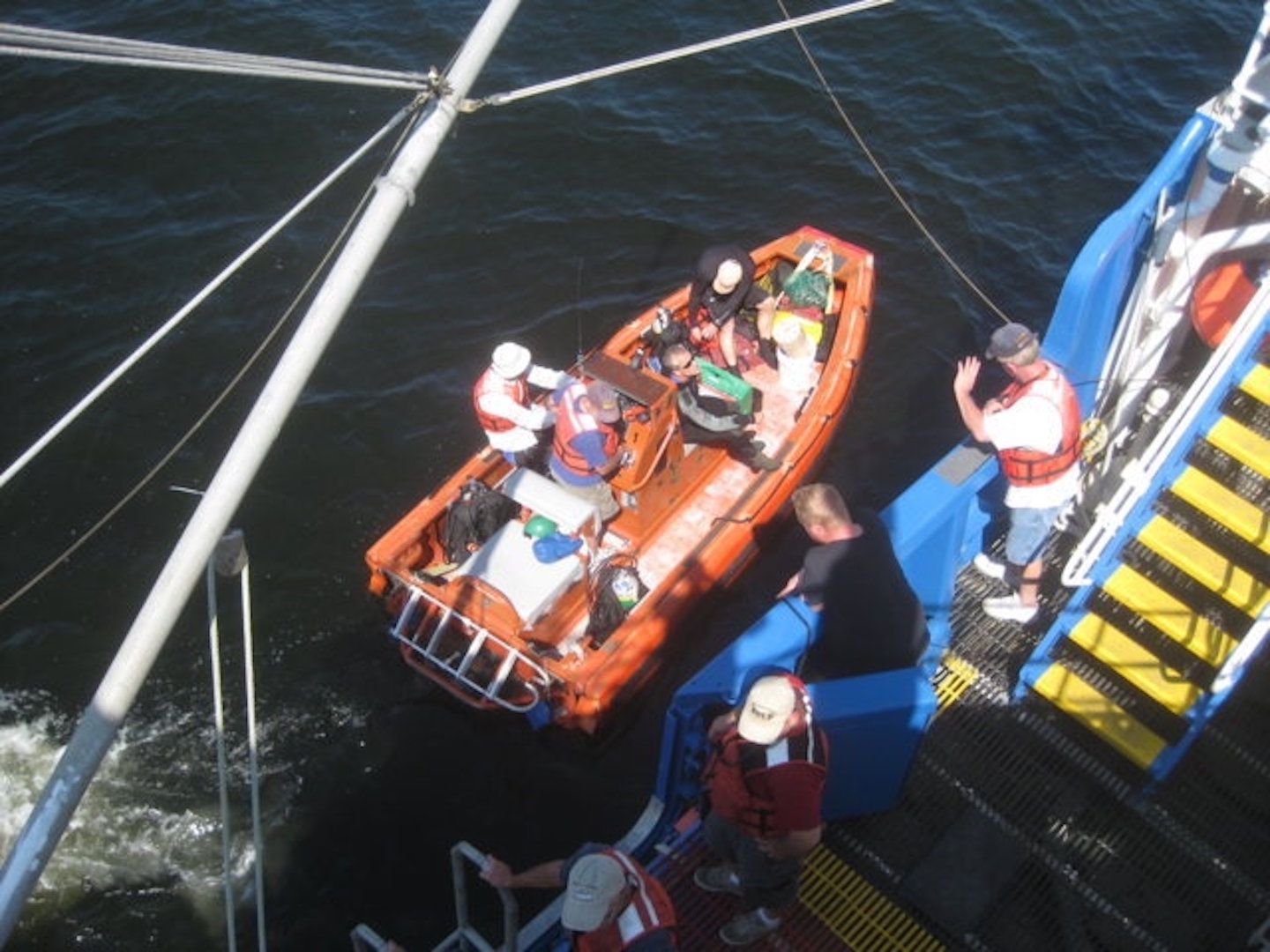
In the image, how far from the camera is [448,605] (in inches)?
332

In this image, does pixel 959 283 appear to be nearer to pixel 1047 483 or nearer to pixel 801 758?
pixel 1047 483

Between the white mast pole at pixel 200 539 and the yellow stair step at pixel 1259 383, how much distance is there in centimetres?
533

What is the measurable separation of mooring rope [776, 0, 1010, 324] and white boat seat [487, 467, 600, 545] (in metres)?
6.07

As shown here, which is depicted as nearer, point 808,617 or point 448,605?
point 808,617

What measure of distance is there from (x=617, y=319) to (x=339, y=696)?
215 inches

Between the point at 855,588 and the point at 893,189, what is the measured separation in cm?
925

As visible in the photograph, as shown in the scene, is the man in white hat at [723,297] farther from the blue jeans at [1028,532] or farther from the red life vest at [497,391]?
the blue jeans at [1028,532]

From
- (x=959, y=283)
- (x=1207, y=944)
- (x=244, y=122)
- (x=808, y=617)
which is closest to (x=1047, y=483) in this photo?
(x=808, y=617)

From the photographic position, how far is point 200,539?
3.72 m

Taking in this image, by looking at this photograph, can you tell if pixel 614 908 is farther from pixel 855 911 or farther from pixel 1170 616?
pixel 1170 616

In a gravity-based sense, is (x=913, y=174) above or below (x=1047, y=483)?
below

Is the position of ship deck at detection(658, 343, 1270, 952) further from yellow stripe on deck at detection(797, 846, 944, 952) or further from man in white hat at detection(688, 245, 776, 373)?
man in white hat at detection(688, 245, 776, 373)

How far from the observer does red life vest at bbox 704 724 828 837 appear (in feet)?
16.9

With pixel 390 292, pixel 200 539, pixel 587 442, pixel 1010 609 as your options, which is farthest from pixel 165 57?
pixel 390 292
